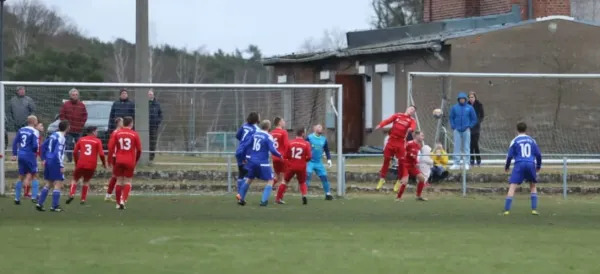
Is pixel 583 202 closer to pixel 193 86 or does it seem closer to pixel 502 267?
pixel 193 86

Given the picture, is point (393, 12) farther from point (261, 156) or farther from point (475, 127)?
point (261, 156)

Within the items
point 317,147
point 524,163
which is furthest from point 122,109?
point 524,163

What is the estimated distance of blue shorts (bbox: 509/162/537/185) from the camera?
2072 cm

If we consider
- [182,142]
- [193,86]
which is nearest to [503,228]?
[193,86]

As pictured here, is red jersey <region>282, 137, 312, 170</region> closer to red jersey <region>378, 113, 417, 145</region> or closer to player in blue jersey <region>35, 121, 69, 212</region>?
red jersey <region>378, 113, 417, 145</region>

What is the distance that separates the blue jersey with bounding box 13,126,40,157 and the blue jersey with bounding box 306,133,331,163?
231 inches

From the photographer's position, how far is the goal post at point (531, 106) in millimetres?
31516

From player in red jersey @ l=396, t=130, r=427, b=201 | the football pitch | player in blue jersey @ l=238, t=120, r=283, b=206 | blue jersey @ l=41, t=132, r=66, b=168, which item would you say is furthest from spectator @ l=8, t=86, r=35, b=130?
player in red jersey @ l=396, t=130, r=427, b=201

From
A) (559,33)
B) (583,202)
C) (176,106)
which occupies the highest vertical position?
(559,33)

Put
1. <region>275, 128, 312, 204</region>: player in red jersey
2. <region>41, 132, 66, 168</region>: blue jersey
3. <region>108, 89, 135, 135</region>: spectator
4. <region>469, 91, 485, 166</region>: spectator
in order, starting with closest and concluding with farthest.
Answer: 1. <region>41, 132, 66, 168</region>: blue jersey
2. <region>275, 128, 312, 204</region>: player in red jersey
3. <region>108, 89, 135, 135</region>: spectator
4. <region>469, 91, 485, 166</region>: spectator

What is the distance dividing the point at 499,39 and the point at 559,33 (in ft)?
6.21

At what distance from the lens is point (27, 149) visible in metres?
22.6

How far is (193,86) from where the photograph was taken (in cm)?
2553

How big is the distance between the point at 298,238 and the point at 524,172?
6.78 m
